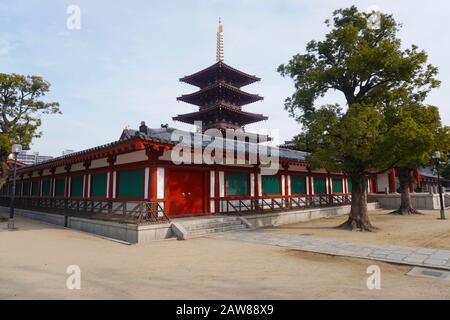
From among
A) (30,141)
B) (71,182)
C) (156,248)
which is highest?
(30,141)

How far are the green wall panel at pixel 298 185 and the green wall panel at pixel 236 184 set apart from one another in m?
4.24

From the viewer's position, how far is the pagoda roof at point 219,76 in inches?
928

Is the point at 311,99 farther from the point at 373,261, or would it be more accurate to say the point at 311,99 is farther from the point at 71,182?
the point at 71,182

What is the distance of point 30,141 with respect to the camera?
16.7m

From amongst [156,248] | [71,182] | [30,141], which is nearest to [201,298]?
[156,248]

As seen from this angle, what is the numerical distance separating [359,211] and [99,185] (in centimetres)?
1244

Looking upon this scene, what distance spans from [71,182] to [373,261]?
16579 millimetres

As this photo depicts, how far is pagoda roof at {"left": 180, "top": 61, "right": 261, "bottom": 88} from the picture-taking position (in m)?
23.6

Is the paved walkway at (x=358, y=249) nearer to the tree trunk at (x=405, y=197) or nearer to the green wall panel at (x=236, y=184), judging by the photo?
the green wall panel at (x=236, y=184)

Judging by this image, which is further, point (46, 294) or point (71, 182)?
point (71, 182)

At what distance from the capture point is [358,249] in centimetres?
789

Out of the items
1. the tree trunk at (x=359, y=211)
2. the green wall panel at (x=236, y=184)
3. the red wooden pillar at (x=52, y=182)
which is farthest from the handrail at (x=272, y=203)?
the red wooden pillar at (x=52, y=182)

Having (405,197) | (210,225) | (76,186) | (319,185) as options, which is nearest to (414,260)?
(210,225)

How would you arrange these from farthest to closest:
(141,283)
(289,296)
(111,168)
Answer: (111,168) → (141,283) → (289,296)
